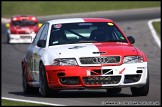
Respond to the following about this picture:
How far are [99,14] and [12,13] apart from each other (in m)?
7.57

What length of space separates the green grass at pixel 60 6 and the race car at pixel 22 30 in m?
15.8

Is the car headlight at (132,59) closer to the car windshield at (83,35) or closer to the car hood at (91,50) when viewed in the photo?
the car hood at (91,50)

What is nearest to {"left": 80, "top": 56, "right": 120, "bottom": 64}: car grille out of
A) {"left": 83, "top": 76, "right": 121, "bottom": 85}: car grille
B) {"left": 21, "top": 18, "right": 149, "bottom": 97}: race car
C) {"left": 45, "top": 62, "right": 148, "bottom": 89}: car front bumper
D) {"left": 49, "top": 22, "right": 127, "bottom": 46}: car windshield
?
{"left": 21, "top": 18, "right": 149, "bottom": 97}: race car

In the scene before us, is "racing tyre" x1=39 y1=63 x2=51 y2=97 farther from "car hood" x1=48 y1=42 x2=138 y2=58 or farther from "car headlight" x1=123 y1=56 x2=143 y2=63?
"car headlight" x1=123 y1=56 x2=143 y2=63

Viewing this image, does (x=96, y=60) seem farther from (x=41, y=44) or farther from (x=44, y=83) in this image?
(x=41, y=44)

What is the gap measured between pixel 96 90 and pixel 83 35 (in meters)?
1.57

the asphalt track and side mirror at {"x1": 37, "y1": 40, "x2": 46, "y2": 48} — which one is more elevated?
side mirror at {"x1": 37, "y1": 40, "x2": 46, "y2": 48}

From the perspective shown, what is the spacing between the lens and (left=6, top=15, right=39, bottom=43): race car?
34.9 m

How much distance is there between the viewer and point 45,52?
12.4 meters

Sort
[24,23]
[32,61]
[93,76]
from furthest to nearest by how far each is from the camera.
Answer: [24,23] → [32,61] → [93,76]

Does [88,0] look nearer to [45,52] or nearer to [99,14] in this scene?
[99,14]

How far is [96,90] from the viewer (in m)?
14.5

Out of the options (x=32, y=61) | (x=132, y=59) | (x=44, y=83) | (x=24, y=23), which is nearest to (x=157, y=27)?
(x=24, y=23)

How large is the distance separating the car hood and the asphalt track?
2.39 feet
